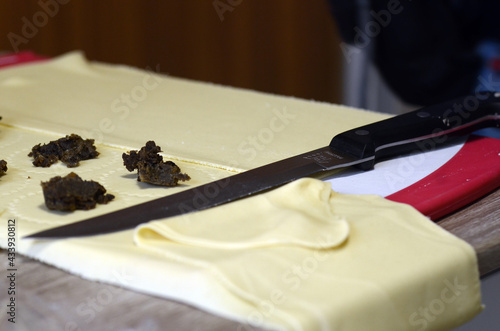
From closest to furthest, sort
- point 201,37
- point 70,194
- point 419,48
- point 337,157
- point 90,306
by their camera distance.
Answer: point 90,306 < point 70,194 < point 337,157 < point 419,48 < point 201,37

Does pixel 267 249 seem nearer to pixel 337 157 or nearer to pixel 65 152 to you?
pixel 337 157

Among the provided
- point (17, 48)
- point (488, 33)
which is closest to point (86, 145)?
point (488, 33)

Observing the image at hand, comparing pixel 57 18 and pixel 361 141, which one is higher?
pixel 361 141

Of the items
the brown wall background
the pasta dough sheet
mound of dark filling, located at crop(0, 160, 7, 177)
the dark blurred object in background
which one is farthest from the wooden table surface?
the brown wall background

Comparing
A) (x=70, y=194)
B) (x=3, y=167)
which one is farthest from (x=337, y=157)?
(x=3, y=167)

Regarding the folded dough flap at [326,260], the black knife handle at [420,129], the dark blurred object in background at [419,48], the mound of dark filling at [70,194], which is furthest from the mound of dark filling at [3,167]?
the dark blurred object in background at [419,48]

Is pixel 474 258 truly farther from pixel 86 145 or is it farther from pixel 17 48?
pixel 17 48

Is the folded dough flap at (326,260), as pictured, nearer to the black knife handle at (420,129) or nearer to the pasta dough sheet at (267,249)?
the pasta dough sheet at (267,249)
